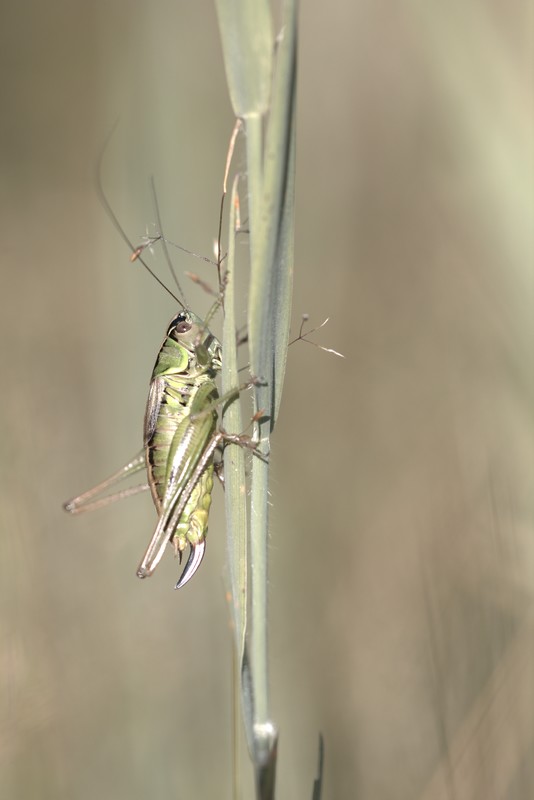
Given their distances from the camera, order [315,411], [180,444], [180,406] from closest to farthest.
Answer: [180,444], [180,406], [315,411]

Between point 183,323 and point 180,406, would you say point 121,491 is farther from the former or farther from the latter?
point 183,323

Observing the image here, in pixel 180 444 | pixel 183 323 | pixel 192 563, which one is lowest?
pixel 192 563

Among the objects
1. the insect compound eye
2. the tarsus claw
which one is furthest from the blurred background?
the tarsus claw

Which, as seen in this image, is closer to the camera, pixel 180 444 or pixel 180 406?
pixel 180 444

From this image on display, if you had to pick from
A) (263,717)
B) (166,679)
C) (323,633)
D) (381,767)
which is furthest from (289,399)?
(263,717)

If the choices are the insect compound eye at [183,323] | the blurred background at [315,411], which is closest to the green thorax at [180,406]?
the insect compound eye at [183,323]

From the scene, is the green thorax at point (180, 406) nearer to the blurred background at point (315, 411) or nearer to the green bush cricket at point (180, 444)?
the green bush cricket at point (180, 444)

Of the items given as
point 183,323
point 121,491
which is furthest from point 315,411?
point 121,491
